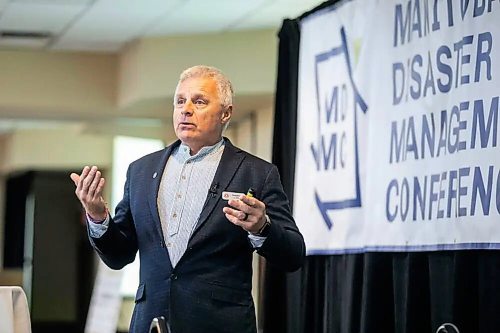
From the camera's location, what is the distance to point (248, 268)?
2.59m

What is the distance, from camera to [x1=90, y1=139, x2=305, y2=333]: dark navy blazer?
2.50 metres

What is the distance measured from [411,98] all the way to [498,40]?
49 centimetres

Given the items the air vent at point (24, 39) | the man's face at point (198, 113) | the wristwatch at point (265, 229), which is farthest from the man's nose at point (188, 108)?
the air vent at point (24, 39)

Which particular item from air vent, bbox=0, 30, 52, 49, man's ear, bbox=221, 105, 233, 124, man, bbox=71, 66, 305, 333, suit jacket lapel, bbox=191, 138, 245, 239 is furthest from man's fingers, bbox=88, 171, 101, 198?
air vent, bbox=0, 30, 52, 49

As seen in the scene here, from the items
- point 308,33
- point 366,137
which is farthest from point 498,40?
point 308,33

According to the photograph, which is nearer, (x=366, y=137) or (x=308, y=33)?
(x=366, y=137)

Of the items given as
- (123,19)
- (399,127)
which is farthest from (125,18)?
(399,127)

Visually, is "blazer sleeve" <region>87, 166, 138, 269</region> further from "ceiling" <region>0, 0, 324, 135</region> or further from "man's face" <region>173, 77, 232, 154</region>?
"ceiling" <region>0, 0, 324, 135</region>

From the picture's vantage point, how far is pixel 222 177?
102 inches

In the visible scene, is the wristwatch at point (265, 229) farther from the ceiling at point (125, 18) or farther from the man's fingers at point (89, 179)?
the ceiling at point (125, 18)

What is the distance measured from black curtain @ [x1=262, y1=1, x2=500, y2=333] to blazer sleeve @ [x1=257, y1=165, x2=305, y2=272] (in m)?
0.72

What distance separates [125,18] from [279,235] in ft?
15.6

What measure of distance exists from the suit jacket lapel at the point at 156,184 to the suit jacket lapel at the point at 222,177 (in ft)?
0.34

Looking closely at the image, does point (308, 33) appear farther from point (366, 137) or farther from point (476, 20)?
point (476, 20)
